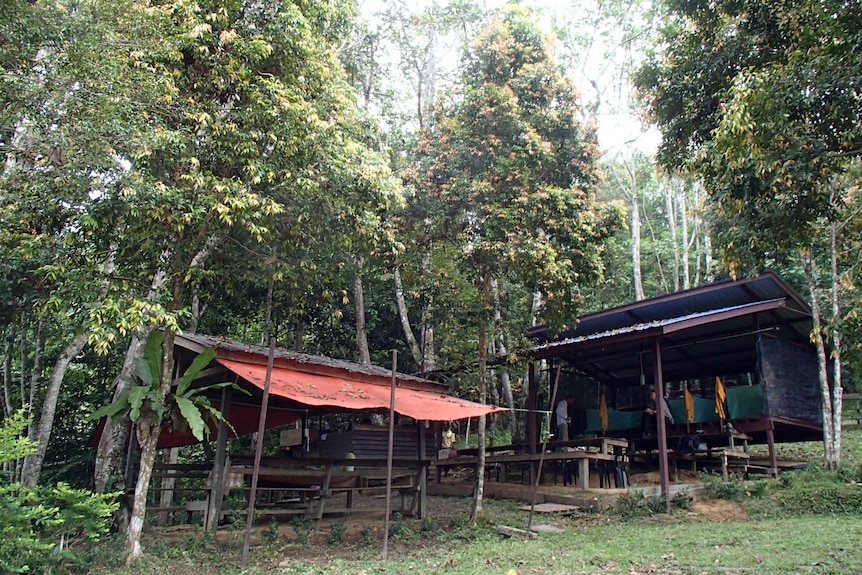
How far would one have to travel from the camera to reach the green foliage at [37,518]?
582cm

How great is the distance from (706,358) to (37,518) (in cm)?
1406

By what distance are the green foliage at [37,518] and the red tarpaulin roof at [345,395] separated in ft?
7.04

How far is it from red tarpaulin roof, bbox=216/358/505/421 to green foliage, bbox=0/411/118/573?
2.15 meters

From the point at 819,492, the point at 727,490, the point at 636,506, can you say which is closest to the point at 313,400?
the point at 636,506

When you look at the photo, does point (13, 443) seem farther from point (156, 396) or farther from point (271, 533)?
point (271, 533)

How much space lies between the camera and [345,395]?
8180 millimetres

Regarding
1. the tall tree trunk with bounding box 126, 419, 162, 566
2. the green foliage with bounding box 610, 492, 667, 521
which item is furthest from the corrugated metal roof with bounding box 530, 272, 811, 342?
the tall tree trunk with bounding box 126, 419, 162, 566

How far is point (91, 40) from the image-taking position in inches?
280

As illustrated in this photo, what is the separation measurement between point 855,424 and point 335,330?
1573 cm

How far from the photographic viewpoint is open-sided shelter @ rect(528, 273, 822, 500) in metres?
12.0

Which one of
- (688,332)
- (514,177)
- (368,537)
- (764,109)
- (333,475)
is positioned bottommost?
(368,537)

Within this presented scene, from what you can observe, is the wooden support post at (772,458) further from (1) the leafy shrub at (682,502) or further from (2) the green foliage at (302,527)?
(2) the green foliage at (302,527)

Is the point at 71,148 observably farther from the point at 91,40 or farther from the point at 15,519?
the point at 15,519

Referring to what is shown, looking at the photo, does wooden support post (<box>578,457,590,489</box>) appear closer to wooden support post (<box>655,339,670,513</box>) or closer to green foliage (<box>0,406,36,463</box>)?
wooden support post (<box>655,339,670,513</box>)
